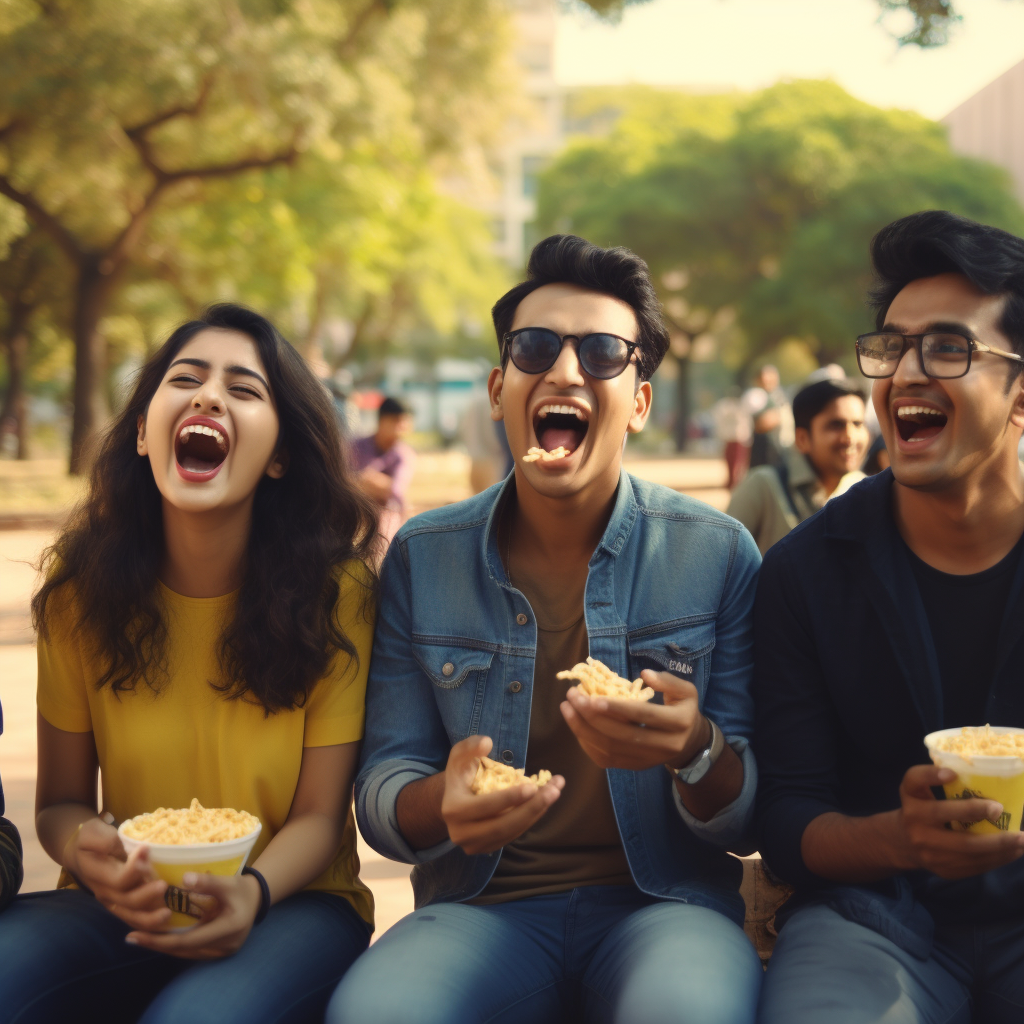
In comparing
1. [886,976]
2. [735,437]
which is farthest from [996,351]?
[735,437]

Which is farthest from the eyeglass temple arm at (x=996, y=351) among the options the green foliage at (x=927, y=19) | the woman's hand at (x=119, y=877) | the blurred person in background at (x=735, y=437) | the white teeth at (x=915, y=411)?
the blurred person in background at (x=735, y=437)

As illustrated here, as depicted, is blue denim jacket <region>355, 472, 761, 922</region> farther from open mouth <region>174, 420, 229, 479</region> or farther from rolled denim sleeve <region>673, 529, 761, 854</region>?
open mouth <region>174, 420, 229, 479</region>

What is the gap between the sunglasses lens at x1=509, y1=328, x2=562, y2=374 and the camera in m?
3.05

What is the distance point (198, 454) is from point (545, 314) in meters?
0.98

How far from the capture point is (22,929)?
2627mm

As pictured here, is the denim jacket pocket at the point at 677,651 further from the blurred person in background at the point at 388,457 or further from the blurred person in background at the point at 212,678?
the blurred person in background at the point at 388,457

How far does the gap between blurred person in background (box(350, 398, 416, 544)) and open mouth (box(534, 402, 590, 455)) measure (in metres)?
6.06

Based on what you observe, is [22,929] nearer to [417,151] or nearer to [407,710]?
[407,710]

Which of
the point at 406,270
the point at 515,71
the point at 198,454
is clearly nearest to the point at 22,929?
the point at 198,454

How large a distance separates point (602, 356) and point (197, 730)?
4.52 feet

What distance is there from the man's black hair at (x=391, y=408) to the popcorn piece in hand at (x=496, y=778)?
6.90m

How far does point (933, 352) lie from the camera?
9.07 feet

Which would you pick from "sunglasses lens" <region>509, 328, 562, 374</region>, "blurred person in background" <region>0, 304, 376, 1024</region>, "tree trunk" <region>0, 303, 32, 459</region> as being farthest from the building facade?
"blurred person in background" <region>0, 304, 376, 1024</region>

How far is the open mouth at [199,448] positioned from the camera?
9.77ft
